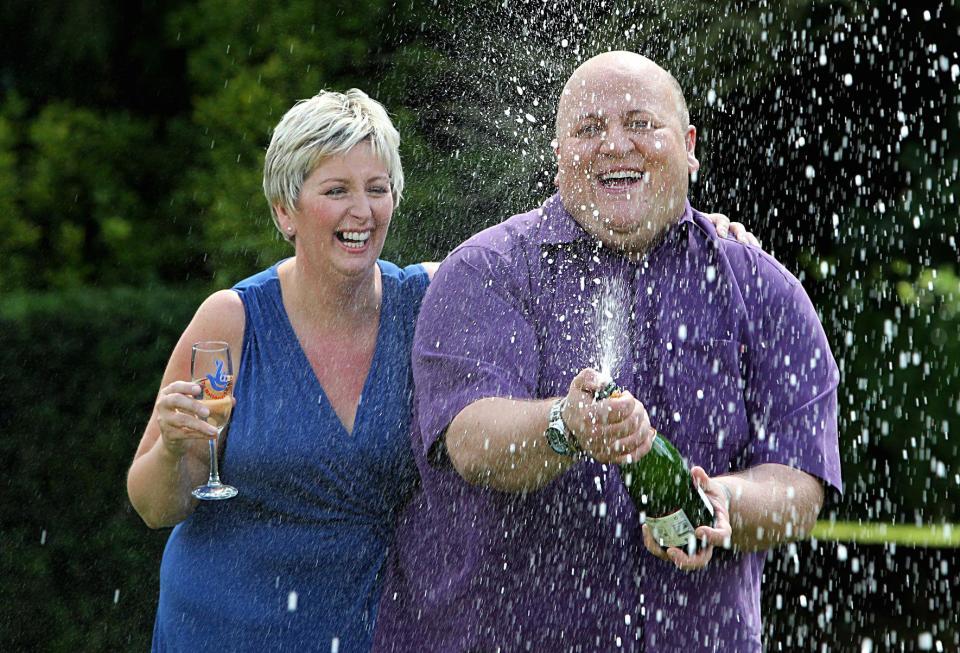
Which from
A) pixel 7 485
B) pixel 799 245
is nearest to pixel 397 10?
pixel 799 245

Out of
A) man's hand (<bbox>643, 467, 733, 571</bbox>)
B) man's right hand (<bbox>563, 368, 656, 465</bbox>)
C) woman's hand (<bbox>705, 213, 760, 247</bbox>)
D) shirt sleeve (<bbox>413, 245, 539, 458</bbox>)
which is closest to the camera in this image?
man's right hand (<bbox>563, 368, 656, 465</bbox>)

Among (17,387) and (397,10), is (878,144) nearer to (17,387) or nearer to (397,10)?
(397,10)

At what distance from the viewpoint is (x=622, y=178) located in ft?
10.7

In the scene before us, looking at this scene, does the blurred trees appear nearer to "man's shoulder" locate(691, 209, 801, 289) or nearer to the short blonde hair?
the short blonde hair

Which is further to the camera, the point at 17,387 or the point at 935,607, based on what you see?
the point at 935,607

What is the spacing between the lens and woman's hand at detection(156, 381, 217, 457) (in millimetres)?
3443

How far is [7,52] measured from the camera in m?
8.27

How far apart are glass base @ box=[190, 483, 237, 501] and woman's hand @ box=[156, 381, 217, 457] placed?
16 cm

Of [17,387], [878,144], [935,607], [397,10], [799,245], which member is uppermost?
[397,10]

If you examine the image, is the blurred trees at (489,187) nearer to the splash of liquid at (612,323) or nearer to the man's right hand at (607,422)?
the splash of liquid at (612,323)

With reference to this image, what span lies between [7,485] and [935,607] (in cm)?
496

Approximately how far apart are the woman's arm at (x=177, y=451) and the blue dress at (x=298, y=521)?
9 centimetres

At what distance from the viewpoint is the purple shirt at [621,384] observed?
3.16 metres

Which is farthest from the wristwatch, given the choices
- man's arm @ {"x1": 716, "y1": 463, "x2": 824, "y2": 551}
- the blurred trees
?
the blurred trees
